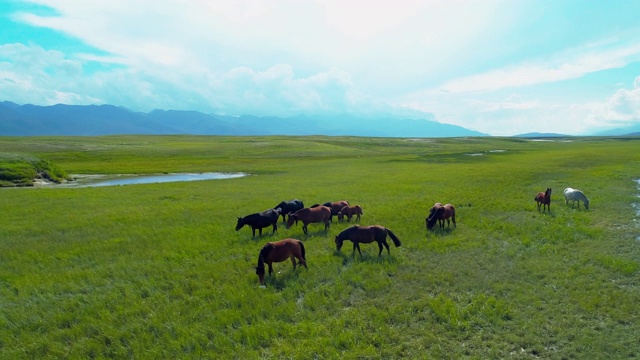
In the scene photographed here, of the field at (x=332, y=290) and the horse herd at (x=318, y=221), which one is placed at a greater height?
the horse herd at (x=318, y=221)

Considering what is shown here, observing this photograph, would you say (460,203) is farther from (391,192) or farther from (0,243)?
(0,243)

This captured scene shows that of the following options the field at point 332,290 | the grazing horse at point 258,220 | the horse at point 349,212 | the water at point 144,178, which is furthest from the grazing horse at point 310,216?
the water at point 144,178

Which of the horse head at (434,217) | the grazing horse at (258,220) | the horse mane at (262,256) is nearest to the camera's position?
the horse mane at (262,256)

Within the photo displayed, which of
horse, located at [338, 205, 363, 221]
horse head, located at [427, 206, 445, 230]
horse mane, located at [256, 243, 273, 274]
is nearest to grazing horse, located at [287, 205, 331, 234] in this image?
horse, located at [338, 205, 363, 221]

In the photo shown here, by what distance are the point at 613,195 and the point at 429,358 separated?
23965mm

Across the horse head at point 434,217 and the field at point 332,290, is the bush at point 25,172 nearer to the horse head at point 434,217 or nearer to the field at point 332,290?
the field at point 332,290

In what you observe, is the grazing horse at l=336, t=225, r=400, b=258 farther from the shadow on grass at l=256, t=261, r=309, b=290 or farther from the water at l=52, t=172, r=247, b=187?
the water at l=52, t=172, r=247, b=187

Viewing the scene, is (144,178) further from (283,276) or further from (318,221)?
(283,276)

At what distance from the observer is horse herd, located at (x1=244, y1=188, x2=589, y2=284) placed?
38.3 ft

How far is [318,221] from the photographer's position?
672 inches

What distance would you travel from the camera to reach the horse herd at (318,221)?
1166 centimetres

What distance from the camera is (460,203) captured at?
22734 mm

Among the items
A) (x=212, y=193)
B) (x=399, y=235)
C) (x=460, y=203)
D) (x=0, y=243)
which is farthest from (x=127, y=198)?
(x=460, y=203)

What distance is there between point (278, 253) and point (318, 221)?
5.59 m
